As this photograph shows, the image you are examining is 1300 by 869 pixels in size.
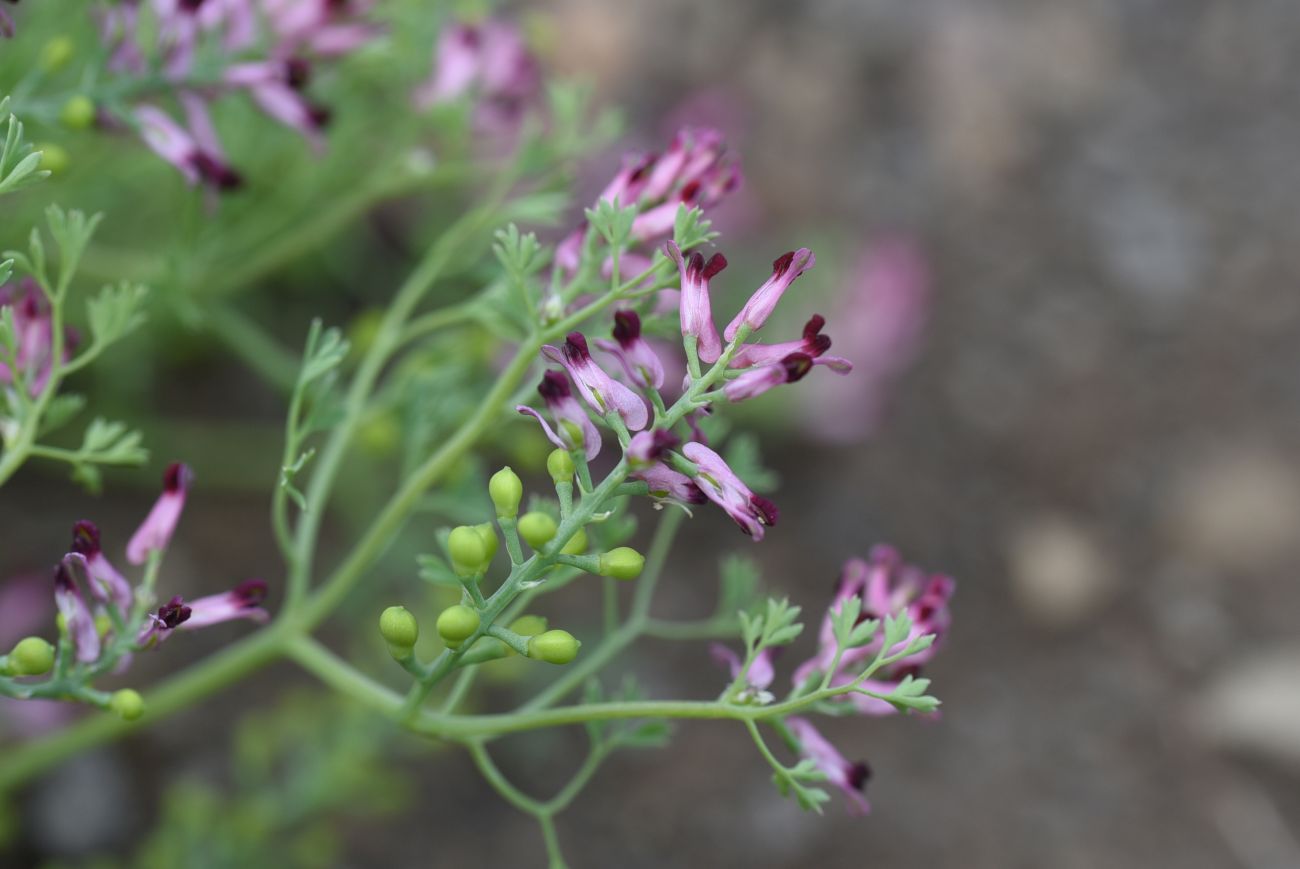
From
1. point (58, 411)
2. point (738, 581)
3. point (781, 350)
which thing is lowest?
point (738, 581)

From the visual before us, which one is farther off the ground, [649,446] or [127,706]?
[649,446]

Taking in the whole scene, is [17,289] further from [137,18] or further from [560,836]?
[560,836]

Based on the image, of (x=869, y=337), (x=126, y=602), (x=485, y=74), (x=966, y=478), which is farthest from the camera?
(x=966, y=478)

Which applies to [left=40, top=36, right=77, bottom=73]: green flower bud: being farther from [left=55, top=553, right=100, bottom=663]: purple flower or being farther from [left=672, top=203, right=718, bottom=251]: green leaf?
A: [left=672, top=203, right=718, bottom=251]: green leaf

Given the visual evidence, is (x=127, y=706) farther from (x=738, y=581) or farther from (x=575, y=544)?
(x=738, y=581)

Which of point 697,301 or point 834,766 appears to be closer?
point 697,301

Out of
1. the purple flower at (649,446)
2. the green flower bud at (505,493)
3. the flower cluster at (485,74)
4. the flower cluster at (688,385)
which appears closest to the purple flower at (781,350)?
the flower cluster at (688,385)

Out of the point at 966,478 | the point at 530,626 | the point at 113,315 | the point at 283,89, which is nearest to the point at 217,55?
the point at 283,89

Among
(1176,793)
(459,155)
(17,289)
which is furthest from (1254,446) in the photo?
(17,289)

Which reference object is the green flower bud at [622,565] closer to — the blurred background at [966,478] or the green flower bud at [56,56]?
the green flower bud at [56,56]
